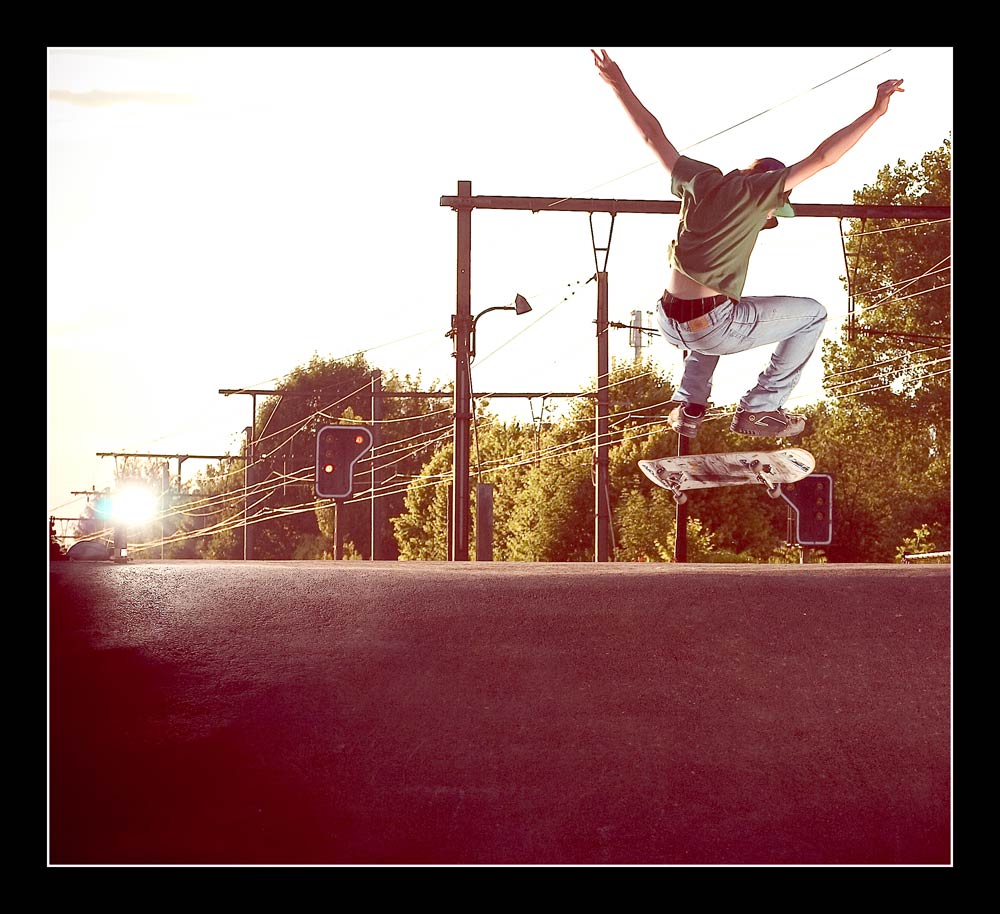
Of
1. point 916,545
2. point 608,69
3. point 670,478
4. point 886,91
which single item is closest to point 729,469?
point 670,478

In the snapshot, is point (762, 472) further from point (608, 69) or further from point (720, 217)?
point (608, 69)

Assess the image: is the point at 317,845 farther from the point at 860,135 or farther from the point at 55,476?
the point at 860,135

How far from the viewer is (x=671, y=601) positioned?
27.3ft

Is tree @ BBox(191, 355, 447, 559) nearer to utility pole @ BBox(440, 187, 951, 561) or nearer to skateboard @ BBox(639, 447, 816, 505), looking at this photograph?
utility pole @ BBox(440, 187, 951, 561)

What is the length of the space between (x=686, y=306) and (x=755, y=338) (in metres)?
0.57

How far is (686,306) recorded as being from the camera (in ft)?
27.9

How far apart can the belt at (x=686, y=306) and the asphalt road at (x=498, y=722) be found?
78.1 inches

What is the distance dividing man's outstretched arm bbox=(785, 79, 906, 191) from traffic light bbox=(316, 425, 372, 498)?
4.01 meters

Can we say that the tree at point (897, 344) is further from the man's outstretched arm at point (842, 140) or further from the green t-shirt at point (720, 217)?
the green t-shirt at point (720, 217)

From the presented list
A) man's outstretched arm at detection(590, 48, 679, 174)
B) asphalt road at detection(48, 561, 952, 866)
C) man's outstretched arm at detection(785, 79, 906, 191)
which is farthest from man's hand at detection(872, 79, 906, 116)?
asphalt road at detection(48, 561, 952, 866)

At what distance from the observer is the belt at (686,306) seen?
845 centimetres

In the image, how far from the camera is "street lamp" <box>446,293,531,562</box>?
10.3 m

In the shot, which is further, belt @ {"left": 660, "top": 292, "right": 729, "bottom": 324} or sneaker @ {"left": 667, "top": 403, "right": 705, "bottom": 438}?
sneaker @ {"left": 667, "top": 403, "right": 705, "bottom": 438}
